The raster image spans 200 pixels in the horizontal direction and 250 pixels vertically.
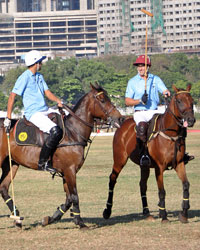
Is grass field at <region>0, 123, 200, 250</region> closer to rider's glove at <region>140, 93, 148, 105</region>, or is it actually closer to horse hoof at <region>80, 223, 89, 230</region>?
horse hoof at <region>80, 223, 89, 230</region>

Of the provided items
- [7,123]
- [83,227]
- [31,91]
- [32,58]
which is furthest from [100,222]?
[32,58]

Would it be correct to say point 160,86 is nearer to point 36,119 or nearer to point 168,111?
point 168,111

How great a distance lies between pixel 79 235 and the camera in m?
12.9

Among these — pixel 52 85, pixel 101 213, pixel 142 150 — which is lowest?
pixel 52 85

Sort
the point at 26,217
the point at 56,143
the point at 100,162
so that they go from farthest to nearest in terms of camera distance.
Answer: the point at 100,162, the point at 26,217, the point at 56,143

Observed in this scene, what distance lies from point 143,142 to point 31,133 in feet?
7.18

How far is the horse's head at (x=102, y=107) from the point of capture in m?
13.7

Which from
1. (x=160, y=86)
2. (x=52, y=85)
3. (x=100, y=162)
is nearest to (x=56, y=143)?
(x=160, y=86)

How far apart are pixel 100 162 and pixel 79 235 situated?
22.2m

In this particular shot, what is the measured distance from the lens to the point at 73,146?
1376 cm

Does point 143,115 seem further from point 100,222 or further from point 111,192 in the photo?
point 100,222

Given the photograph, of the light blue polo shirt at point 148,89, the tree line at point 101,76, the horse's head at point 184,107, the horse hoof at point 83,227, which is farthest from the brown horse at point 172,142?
the tree line at point 101,76

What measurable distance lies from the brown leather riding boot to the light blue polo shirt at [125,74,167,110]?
0.48m

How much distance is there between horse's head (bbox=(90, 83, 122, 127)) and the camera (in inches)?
539
